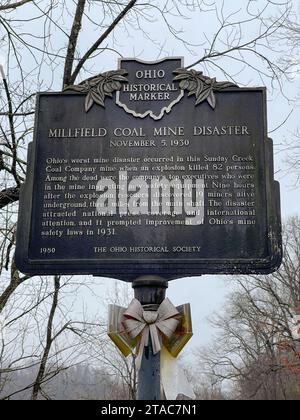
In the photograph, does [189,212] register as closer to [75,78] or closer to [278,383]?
[75,78]

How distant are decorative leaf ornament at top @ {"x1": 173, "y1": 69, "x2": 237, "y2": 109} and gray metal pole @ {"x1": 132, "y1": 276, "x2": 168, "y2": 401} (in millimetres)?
1745

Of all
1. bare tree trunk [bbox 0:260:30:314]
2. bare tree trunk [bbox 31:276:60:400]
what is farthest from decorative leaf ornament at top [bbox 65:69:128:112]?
bare tree trunk [bbox 31:276:60:400]

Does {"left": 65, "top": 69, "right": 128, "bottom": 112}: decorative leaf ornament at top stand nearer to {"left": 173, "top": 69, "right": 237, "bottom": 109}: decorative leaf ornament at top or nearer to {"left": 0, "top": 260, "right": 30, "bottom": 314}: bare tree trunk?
{"left": 173, "top": 69, "right": 237, "bottom": 109}: decorative leaf ornament at top

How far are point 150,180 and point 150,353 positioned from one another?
1.51m

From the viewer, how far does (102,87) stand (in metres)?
5.23

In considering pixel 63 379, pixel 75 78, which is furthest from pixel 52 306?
pixel 75 78

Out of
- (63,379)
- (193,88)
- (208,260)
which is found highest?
(193,88)

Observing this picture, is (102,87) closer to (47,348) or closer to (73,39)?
(73,39)

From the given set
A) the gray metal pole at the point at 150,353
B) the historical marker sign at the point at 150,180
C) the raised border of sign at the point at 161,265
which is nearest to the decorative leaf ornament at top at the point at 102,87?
the historical marker sign at the point at 150,180

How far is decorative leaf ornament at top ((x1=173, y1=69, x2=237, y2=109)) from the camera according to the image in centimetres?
513

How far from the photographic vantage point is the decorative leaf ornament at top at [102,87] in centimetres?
521

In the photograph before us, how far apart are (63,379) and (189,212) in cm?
467
